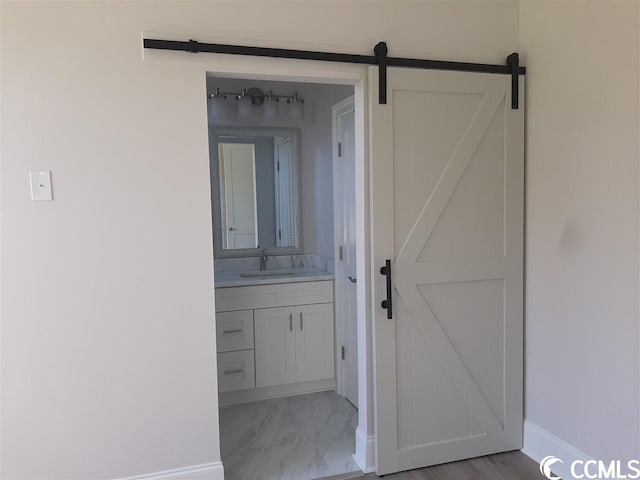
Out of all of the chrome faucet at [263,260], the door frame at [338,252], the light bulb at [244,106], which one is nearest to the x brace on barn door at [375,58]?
the door frame at [338,252]

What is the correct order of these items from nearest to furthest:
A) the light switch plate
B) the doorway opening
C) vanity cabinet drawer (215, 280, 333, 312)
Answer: the light switch plate
the doorway opening
vanity cabinet drawer (215, 280, 333, 312)

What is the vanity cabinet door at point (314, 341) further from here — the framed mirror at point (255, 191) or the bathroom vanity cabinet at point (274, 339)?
the framed mirror at point (255, 191)

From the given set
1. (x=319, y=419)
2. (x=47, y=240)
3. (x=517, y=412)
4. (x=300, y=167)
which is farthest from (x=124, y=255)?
(x=517, y=412)

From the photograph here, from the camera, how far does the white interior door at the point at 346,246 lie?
319 centimetres

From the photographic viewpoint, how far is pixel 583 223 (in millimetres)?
A: 2266

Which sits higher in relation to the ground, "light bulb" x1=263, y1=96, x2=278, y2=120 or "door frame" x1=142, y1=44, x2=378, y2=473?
"light bulb" x1=263, y1=96, x2=278, y2=120

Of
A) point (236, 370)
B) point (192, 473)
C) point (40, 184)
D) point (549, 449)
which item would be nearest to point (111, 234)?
point (40, 184)

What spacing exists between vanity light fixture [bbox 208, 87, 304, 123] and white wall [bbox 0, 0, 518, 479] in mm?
1419

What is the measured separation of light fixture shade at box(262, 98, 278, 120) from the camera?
3736mm

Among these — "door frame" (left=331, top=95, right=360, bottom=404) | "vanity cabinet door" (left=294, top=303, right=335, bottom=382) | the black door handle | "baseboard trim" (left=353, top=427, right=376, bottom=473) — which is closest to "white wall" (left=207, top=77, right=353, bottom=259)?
"door frame" (left=331, top=95, right=360, bottom=404)

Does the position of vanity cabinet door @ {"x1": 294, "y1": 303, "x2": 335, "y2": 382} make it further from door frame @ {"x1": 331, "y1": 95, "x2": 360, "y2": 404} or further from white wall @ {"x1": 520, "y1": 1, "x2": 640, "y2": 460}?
white wall @ {"x1": 520, "y1": 1, "x2": 640, "y2": 460}

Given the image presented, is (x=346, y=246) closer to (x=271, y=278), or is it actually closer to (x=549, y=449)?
(x=271, y=278)

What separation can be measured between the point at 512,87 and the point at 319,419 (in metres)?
2.30

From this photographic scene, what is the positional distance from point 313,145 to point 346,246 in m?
1.01
